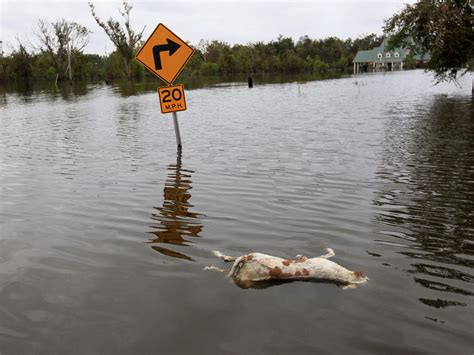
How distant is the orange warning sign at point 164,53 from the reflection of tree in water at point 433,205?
16.8ft

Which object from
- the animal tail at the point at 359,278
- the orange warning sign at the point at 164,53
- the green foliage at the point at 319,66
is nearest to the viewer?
the animal tail at the point at 359,278

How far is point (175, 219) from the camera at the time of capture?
19.3 ft

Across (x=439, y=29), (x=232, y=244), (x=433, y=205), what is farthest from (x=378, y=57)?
(x=232, y=244)

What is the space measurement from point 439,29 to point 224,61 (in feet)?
295

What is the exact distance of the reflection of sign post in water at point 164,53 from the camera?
31.7 ft

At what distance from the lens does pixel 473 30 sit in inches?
854

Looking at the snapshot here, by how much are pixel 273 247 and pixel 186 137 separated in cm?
922

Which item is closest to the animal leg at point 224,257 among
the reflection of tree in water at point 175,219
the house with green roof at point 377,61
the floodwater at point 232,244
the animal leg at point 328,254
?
the floodwater at point 232,244

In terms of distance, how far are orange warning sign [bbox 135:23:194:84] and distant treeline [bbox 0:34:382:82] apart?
249 feet

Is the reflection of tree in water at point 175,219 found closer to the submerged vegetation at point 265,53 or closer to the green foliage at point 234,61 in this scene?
the submerged vegetation at point 265,53

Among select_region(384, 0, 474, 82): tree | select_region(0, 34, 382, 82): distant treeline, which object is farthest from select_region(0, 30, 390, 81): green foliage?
select_region(384, 0, 474, 82): tree

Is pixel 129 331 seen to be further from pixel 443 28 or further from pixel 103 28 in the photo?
pixel 103 28

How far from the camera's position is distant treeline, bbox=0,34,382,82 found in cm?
8762

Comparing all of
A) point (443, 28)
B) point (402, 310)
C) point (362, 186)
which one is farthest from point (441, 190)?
point (443, 28)
